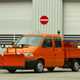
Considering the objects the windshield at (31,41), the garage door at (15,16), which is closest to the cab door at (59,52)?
the windshield at (31,41)

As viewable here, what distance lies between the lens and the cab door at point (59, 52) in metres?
23.2

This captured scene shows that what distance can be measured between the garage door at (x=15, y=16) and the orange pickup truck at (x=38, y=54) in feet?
35.5

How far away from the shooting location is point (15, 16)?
1379 inches

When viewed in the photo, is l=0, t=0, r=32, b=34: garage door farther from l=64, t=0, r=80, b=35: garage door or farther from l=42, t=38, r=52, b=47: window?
l=42, t=38, r=52, b=47: window

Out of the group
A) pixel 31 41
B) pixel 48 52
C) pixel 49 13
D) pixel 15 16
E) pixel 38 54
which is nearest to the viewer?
pixel 38 54

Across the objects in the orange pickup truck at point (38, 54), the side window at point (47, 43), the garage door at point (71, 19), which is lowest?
the orange pickup truck at point (38, 54)

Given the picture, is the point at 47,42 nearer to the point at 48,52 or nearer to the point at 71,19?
the point at 48,52

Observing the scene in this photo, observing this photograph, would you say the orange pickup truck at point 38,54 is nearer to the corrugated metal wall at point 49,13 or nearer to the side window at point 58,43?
the side window at point 58,43

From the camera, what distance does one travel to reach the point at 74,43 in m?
25.1

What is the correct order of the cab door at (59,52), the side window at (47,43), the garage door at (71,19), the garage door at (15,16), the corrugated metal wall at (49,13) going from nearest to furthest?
the side window at (47,43) < the cab door at (59,52) < the corrugated metal wall at (49,13) < the garage door at (71,19) < the garage door at (15,16)

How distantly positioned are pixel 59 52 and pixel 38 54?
5.43ft

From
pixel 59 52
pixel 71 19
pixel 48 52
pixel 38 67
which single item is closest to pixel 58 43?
pixel 59 52

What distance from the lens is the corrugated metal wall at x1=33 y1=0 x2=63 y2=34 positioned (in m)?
33.9

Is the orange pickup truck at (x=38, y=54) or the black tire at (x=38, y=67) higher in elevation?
the orange pickup truck at (x=38, y=54)
